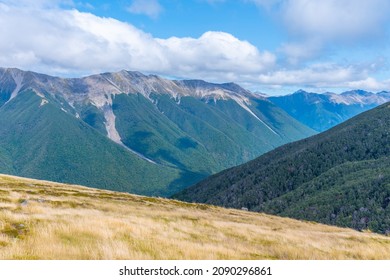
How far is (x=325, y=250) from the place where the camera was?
19688 mm

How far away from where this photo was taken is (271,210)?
623 feet

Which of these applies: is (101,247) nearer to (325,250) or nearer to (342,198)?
(325,250)

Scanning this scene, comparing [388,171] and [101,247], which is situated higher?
[388,171]

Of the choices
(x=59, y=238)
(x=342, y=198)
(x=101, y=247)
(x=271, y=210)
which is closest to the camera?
(x=101, y=247)

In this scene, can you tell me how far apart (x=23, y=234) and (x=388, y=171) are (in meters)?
211
